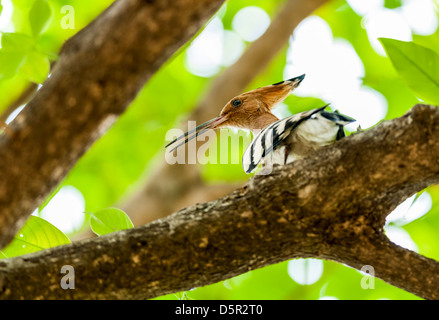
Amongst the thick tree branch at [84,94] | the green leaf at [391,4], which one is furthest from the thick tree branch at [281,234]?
the green leaf at [391,4]

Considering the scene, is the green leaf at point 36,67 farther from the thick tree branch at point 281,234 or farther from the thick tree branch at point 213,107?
the thick tree branch at point 213,107

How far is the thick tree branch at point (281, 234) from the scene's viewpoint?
163cm

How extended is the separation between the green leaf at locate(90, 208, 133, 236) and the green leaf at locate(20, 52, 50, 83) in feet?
1.75

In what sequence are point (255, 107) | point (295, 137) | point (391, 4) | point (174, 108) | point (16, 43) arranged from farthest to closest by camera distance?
point (174, 108) → point (391, 4) → point (255, 107) → point (295, 137) → point (16, 43)

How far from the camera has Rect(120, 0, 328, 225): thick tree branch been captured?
411 centimetres

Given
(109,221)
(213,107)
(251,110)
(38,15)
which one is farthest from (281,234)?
(213,107)

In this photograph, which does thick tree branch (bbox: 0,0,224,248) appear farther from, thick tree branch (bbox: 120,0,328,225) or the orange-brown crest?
thick tree branch (bbox: 120,0,328,225)

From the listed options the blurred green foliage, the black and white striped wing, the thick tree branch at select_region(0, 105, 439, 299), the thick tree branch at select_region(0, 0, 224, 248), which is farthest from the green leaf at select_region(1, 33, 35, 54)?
the black and white striped wing

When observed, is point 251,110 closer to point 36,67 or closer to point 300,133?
point 300,133

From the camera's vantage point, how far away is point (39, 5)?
200 cm

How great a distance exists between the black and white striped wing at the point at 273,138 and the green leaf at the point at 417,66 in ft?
1.03

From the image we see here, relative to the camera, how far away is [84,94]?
1471 mm

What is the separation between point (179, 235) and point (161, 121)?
3387mm

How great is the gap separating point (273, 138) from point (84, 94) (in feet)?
2.76
